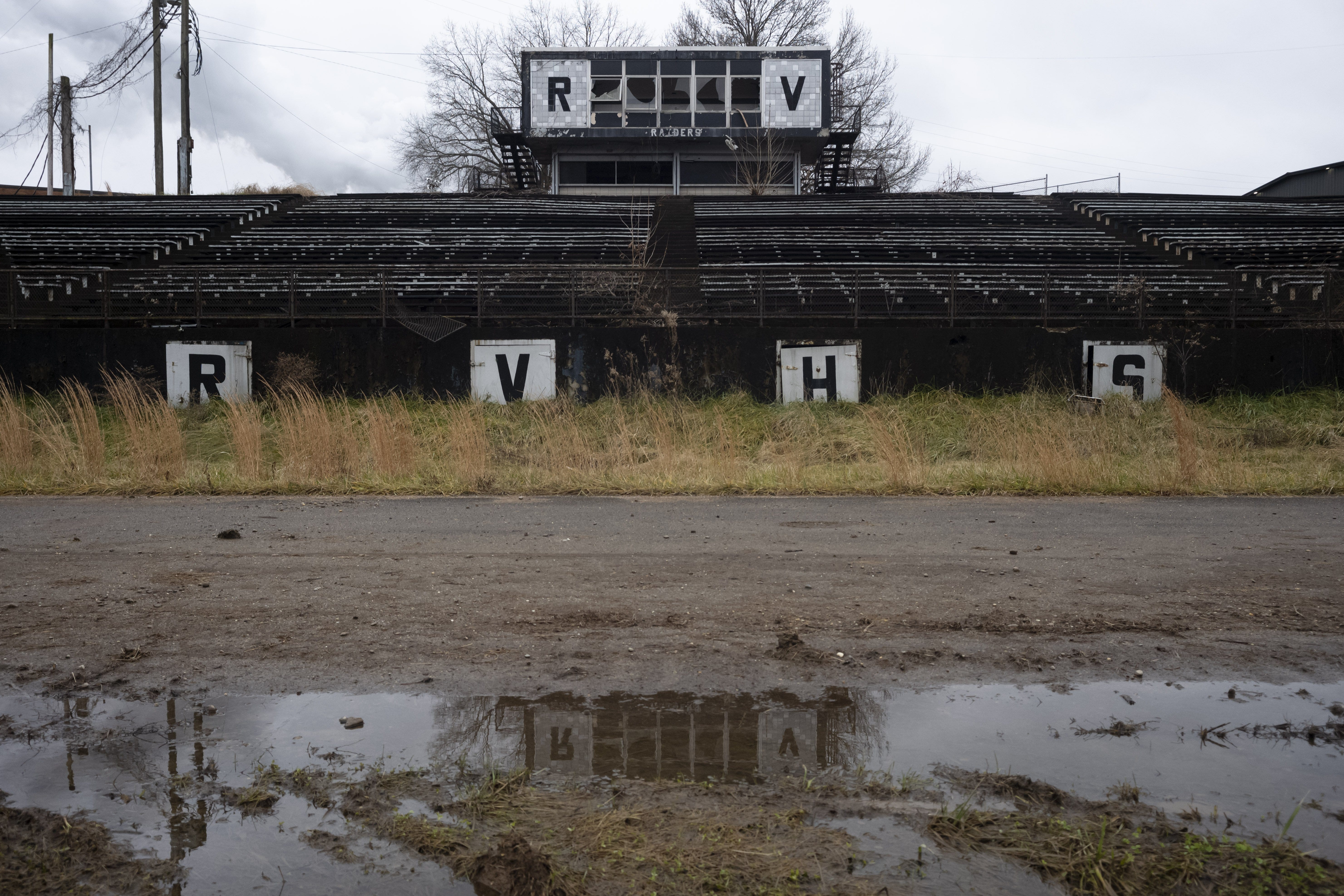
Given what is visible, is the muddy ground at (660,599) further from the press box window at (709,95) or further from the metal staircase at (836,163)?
the metal staircase at (836,163)

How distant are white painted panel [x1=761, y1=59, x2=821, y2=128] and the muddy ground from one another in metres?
26.1

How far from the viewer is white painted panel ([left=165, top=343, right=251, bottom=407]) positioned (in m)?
15.7

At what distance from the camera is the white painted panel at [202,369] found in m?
15.7

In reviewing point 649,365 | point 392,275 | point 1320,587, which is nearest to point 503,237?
point 392,275

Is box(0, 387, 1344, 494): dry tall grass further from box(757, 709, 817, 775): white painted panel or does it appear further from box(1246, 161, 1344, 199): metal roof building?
box(1246, 161, 1344, 199): metal roof building

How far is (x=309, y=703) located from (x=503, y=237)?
20483mm

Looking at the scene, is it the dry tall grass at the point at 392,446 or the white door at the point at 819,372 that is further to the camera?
the white door at the point at 819,372

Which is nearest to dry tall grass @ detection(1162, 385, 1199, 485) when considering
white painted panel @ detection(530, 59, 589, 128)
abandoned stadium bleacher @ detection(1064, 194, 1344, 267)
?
abandoned stadium bleacher @ detection(1064, 194, 1344, 267)

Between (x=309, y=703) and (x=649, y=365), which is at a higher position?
(x=649, y=365)

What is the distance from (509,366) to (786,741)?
13527mm

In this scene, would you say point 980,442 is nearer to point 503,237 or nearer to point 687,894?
point 687,894

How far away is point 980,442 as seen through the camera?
482 inches

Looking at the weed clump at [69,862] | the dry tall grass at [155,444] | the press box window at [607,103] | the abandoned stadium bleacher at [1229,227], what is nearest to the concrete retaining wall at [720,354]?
the abandoned stadium bleacher at [1229,227]

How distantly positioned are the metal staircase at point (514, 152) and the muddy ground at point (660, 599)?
27.0 meters
